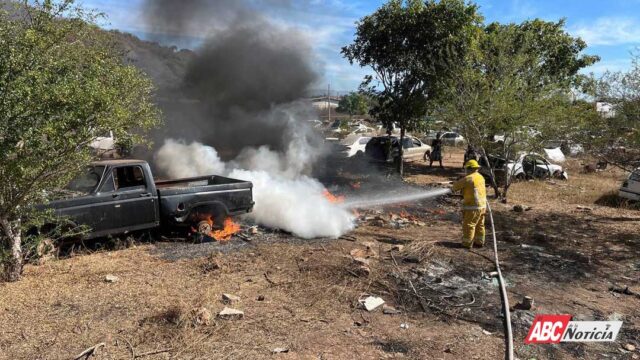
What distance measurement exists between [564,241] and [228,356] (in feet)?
23.5

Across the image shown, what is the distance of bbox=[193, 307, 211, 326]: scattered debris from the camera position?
4.39 metres

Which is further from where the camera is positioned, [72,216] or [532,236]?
[532,236]

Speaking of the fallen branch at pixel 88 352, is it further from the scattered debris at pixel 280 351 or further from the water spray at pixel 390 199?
the water spray at pixel 390 199

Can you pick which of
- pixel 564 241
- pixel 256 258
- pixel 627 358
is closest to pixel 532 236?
pixel 564 241

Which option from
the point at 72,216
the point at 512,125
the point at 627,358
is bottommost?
the point at 627,358

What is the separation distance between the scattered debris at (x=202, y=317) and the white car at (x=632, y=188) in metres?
12.1

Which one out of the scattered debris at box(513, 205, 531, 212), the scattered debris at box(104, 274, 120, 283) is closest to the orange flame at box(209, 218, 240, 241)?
the scattered debris at box(104, 274, 120, 283)

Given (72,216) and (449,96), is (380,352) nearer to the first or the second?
(72,216)

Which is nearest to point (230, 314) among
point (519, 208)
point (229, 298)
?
point (229, 298)

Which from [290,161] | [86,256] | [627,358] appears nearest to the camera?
[627,358]

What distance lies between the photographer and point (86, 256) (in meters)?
6.46

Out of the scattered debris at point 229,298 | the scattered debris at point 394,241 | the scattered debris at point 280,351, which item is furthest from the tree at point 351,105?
the scattered debris at point 280,351

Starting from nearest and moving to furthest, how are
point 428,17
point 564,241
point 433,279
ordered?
1. point 433,279
2. point 564,241
3. point 428,17

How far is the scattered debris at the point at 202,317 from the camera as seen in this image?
4395mm
